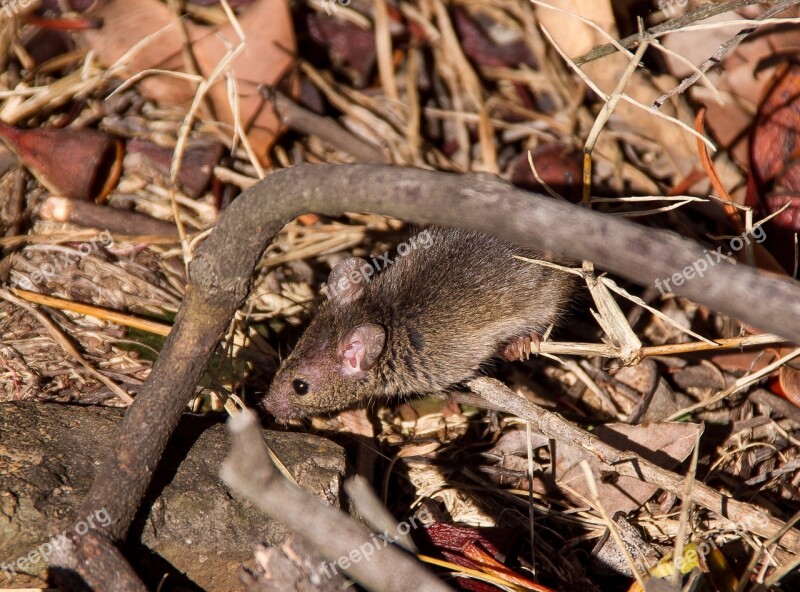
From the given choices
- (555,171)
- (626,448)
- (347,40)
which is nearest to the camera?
(626,448)

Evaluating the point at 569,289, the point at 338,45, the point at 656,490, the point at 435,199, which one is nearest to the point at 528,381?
the point at 569,289

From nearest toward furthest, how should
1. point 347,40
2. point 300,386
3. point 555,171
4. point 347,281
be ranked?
point 300,386 → point 347,281 → point 555,171 → point 347,40

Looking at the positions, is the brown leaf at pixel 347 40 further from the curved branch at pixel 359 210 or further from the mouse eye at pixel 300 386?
the curved branch at pixel 359 210

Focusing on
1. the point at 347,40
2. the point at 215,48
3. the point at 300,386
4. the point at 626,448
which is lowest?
the point at 626,448

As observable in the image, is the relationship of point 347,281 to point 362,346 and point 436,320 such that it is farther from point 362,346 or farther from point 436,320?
point 436,320

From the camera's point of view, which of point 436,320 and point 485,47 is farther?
point 485,47

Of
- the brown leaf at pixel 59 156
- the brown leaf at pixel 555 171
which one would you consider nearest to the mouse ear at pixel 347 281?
the brown leaf at pixel 555 171

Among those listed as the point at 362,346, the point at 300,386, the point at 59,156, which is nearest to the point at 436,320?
the point at 362,346

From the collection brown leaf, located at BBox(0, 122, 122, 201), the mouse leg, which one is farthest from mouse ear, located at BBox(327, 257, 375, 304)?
brown leaf, located at BBox(0, 122, 122, 201)

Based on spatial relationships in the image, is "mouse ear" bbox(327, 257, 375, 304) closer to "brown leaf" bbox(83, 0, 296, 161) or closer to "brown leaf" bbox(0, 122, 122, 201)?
"brown leaf" bbox(83, 0, 296, 161)
